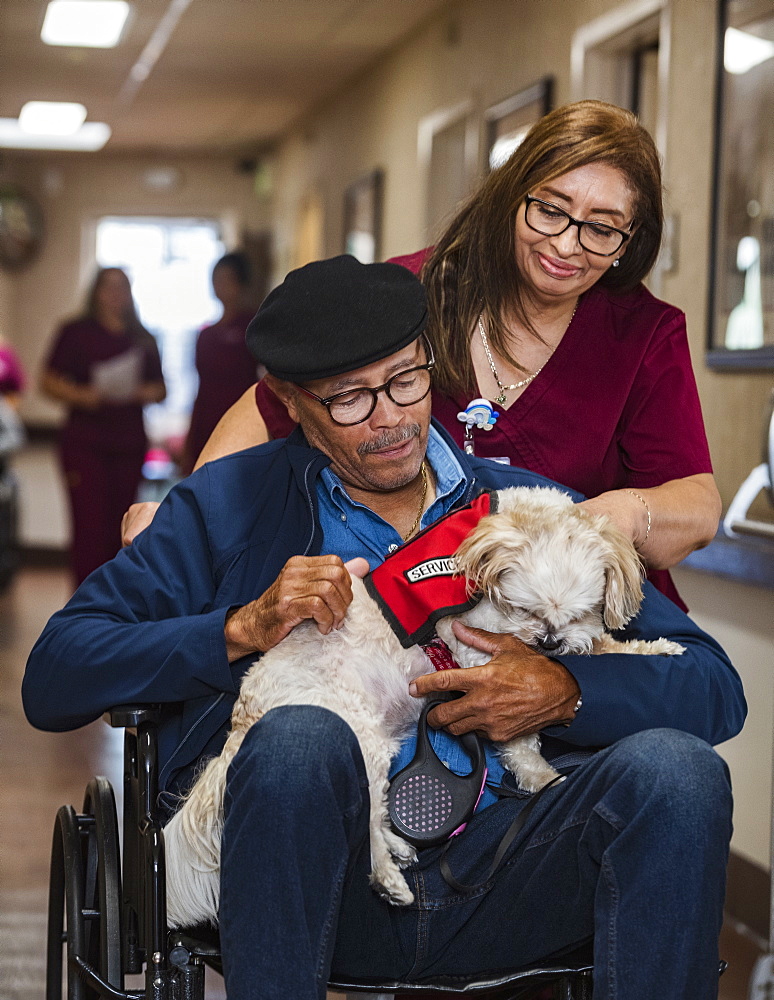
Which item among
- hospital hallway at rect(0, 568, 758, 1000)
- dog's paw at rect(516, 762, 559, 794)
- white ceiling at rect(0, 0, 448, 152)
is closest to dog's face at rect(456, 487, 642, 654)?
dog's paw at rect(516, 762, 559, 794)

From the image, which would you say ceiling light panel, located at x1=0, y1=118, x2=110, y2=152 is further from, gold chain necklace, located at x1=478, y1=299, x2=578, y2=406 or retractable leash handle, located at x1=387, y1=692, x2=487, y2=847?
retractable leash handle, located at x1=387, y1=692, x2=487, y2=847

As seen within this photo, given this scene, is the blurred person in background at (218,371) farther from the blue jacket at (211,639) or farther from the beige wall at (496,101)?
the blue jacket at (211,639)

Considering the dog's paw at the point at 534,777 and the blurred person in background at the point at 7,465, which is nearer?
the dog's paw at the point at 534,777

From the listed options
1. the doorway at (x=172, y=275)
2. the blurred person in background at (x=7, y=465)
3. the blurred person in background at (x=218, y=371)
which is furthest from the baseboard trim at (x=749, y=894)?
the doorway at (x=172, y=275)

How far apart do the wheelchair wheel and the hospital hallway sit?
724 millimetres

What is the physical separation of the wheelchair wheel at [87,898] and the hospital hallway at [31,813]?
72cm

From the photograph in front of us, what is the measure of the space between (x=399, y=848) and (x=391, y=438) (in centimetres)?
57

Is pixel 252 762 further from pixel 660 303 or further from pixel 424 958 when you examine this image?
pixel 660 303

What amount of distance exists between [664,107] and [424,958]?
2533mm

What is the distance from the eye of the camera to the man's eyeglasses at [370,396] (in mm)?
1652

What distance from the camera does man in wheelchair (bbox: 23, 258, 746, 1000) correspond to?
131 centimetres

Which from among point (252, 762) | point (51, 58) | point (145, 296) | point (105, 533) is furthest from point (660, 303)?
point (145, 296)

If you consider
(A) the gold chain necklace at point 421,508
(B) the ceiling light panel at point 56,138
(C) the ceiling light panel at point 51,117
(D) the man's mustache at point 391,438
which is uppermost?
(B) the ceiling light panel at point 56,138

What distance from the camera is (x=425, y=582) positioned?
1609mm
